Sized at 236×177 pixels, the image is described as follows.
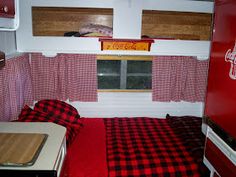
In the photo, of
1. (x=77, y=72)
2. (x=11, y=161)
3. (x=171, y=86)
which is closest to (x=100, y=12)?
(x=77, y=72)

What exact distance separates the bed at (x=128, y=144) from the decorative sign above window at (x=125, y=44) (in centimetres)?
81

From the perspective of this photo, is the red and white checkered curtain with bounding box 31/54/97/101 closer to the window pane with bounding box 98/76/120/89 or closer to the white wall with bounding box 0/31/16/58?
the window pane with bounding box 98/76/120/89

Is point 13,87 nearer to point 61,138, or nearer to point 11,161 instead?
point 61,138

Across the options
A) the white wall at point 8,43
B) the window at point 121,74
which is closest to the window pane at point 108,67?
the window at point 121,74

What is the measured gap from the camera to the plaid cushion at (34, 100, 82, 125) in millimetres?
2553

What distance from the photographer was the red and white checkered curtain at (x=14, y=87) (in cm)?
218

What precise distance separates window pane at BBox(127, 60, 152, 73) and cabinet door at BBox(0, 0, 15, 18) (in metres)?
1.82

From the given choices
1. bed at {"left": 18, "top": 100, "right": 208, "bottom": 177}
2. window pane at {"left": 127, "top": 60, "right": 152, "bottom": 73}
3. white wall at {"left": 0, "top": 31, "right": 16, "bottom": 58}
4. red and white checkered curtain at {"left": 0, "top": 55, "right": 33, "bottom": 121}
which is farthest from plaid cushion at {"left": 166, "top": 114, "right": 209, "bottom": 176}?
white wall at {"left": 0, "top": 31, "right": 16, "bottom": 58}

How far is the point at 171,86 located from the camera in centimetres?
304

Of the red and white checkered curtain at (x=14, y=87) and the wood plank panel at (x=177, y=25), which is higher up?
the wood plank panel at (x=177, y=25)

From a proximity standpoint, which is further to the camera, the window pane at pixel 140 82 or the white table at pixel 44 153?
the window pane at pixel 140 82

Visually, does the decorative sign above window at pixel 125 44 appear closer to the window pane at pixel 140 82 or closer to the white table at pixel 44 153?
the window pane at pixel 140 82

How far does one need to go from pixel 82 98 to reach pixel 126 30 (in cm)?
102

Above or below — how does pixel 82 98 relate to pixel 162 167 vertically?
above
